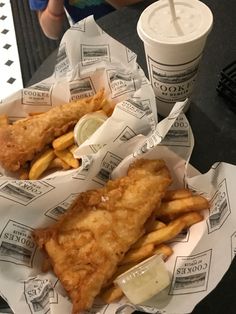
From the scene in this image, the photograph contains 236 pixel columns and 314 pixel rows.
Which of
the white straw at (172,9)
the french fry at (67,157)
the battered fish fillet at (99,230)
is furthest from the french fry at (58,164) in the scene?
the white straw at (172,9)

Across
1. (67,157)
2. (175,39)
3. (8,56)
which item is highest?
(175,39)

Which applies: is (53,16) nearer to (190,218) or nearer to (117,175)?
(117,175)

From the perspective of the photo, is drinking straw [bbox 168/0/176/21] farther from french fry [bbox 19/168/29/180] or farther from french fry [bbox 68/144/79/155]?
french fry [bbox 19/168/29/180]

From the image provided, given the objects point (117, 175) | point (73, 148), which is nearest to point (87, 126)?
point (73, 148)

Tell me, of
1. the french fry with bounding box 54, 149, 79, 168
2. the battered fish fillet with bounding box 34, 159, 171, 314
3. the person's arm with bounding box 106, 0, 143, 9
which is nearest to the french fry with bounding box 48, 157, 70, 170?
the french fry with bounding box 54, 149, 79, 168

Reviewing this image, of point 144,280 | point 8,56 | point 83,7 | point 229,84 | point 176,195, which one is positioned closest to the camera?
point 144,280
